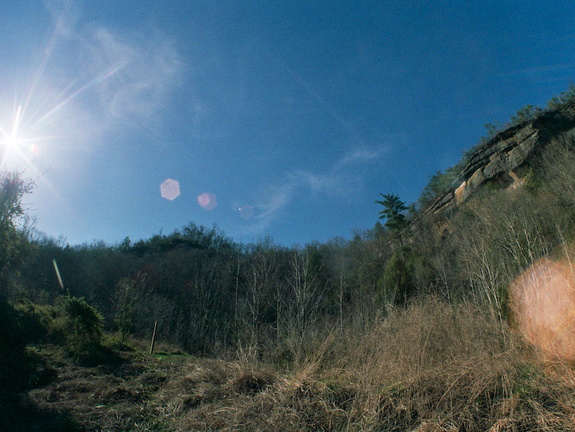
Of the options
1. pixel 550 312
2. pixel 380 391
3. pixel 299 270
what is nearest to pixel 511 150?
pixel 299 270

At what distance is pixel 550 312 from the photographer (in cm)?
855

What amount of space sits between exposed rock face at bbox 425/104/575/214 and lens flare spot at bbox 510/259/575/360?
19.0 metres

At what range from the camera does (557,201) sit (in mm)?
19062

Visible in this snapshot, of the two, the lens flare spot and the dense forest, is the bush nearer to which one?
the dense forest

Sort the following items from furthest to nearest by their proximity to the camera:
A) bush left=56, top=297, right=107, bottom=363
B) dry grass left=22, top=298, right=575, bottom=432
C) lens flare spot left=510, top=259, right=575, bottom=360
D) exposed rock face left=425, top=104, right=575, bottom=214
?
exposed rock face left=425, top=104, right=575, bottom=214, bush left=56, top=297, right=107, bottom=363, lens flare spot left=510, top=259, right=575, bottom=360, dry grass left=22, top=298, right=575, bottom=432

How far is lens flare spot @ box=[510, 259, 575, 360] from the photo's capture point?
6.51 m

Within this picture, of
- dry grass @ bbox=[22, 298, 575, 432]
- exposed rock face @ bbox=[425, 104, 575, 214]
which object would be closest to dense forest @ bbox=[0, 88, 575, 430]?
dry grass @ bbox=[22, 298, 575, 432]

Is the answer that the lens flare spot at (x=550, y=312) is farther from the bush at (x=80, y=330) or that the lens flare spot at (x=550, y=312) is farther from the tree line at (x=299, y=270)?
the bush at (x=80, y=330)

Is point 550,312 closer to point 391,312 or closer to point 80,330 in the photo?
point 391,312

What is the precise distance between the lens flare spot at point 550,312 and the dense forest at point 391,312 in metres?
0.24

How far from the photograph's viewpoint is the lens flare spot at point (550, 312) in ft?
21.4

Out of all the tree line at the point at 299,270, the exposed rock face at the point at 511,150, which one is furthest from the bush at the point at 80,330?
the exposed rock face at the point at 511,150

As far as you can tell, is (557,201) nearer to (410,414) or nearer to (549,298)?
(549,298)

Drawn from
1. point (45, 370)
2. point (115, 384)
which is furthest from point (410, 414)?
point (45, 370)
